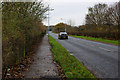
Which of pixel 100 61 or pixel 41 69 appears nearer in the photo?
pixel 41 69

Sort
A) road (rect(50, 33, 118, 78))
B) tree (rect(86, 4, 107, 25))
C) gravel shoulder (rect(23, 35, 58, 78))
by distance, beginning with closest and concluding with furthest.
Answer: gravel shoulder (rect(23, 35, 58, 78))
road (rect(50, 33, 118, 78))
tree (rect(86, 4, 107, 25))

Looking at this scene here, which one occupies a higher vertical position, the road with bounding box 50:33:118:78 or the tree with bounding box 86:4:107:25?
the tree with bounding box 86:4:107:25

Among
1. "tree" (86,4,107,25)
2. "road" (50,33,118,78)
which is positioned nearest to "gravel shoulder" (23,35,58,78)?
"road" (50,33,118,78)

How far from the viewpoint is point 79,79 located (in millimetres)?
4312

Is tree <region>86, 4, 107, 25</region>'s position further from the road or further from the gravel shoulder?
the gravel shoulder

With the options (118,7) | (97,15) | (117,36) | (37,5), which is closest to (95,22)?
(97,15)

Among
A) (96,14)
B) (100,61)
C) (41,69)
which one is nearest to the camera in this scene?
(41,69)

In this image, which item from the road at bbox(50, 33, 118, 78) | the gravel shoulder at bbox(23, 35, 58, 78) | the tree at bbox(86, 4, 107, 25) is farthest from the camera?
the tree at bbox(86, 4, 107, 25)

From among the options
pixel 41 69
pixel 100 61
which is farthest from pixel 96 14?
pixel 41 69

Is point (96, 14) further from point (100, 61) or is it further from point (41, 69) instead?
point (41, 69)

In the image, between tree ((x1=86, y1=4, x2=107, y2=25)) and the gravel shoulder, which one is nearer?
the gravel shoulder

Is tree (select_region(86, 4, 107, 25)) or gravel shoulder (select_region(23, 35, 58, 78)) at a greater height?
tree (select_region(86, 4, 107, 25))

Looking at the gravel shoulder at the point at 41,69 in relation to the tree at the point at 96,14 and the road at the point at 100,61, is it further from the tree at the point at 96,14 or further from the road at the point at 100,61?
the tree at the point at 96,14

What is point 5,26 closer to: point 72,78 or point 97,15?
point 72,78
